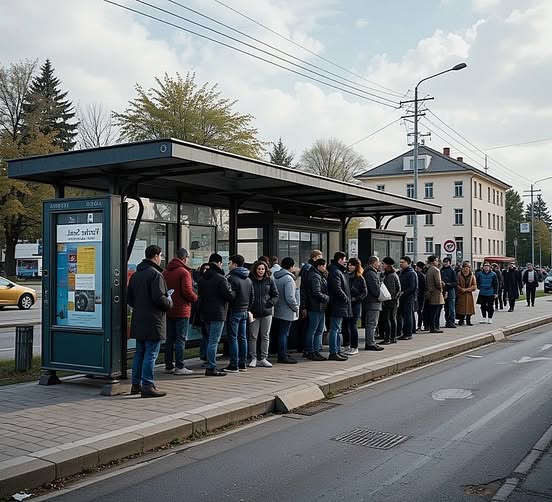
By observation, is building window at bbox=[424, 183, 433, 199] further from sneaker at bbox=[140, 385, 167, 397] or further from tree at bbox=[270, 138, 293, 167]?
sneaker at bbox=[140, 385, 167, 397]

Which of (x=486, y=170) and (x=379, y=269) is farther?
(x=486, y=170)

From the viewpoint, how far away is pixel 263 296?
1095 cm

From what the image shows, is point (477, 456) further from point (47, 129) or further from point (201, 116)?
point (47, 129)

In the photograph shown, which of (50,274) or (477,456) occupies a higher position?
(50,274)

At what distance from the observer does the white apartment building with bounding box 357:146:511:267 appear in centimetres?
7069

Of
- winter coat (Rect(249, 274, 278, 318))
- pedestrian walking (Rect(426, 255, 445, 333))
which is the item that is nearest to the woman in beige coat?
pedestrian walking (Rect(426, 255, 445, 333))

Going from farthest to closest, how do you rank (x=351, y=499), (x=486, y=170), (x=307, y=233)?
(x=486, y=170)
(x=307, y=233)
(x=351, y=499)

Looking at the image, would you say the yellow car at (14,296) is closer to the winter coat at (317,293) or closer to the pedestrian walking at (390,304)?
the pedestrian walking at (390,304)

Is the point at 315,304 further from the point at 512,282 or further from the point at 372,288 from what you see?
the point at 512,282

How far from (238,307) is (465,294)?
1052cm

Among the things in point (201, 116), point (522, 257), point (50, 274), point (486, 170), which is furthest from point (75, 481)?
point (522, 257)

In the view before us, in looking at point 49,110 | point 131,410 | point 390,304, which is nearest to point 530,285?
point 390,304

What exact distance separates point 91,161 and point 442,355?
8.06 meters

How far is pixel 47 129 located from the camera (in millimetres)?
51719
